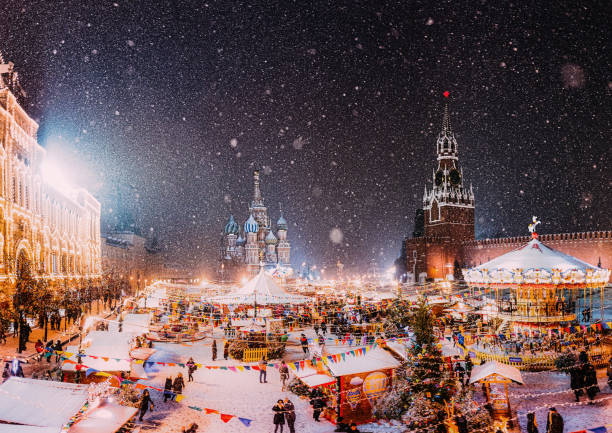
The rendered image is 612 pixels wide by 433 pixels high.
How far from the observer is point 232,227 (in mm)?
93312

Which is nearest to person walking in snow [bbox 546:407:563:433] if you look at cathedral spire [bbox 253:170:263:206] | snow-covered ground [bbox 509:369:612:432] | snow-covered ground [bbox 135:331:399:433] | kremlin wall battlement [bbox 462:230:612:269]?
snow-covered ground [bbox 509:369:612:432]

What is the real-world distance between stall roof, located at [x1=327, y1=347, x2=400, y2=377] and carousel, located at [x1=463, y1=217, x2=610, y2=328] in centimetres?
763

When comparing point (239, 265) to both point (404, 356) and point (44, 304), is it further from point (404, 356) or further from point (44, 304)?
point (404, 356)

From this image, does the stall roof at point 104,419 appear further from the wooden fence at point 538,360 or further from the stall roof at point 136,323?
the wooden fence at point 538,360

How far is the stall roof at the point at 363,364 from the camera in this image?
11.0m

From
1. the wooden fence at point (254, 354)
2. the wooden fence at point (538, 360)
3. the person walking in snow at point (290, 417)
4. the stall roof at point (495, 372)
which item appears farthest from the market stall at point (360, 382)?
the wooden fence at point (254, 354)

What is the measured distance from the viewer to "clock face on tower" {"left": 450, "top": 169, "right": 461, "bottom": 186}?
77.6 m

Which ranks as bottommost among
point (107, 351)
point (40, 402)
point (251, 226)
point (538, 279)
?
point (107, 351)

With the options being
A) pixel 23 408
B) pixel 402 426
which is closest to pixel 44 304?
pixel 23 408

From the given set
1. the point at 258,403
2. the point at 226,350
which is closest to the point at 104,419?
the point at 258,403

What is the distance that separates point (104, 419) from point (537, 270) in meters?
14.6

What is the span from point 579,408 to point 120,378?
1159 cm

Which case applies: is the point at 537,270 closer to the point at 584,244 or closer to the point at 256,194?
the point at 584,244

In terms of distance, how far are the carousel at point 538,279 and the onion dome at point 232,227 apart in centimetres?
7693
